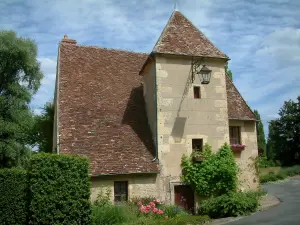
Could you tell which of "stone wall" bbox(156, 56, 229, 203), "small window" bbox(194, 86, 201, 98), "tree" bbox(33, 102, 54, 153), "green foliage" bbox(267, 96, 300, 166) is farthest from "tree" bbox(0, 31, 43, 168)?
"green foliage" bbox(267, 96, 300, 166)

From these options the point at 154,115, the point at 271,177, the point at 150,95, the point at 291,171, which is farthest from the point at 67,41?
the point at 291,171

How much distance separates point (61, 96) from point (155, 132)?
4.65 m

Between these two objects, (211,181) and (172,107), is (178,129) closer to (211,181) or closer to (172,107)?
(172,107)

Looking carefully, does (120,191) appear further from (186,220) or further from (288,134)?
(288,134)

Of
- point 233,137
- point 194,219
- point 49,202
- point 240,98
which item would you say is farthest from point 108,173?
point 240,98

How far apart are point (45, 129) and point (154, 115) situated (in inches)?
321

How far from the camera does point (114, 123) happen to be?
1388cm

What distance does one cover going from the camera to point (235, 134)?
15.5m

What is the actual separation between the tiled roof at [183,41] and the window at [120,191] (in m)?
5.94

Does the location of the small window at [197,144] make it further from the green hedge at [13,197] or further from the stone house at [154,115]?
the green hedge at [13,197]

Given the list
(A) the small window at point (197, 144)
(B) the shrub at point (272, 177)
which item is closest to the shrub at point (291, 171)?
(B) the shrub at point (272, 177)

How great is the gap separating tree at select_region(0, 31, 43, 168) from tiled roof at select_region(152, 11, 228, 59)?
9.46 metres

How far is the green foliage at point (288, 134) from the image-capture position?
39406mm

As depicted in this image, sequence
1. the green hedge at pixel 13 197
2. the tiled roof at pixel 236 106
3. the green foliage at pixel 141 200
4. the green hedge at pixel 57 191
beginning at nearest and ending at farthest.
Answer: the green hedge at pixel 57 191 < the green hedge at pixel 13 197 < the green foliage at pixel 141 200 < the tiled roof at pixel 236 106
